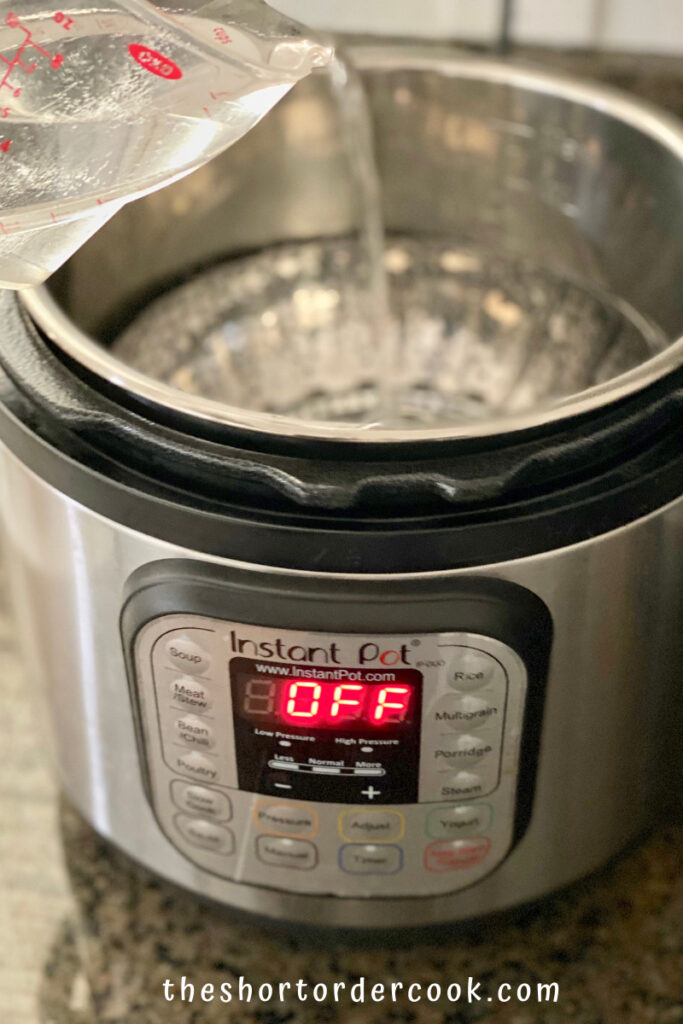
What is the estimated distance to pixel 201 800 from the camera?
0.66 m

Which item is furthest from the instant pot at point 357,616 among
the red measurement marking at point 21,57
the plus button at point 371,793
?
the red measurement marking at point 21,57

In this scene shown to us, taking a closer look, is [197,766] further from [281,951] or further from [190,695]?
[281,951]

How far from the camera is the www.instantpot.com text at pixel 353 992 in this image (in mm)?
722

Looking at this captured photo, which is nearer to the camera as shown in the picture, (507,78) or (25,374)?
(25,374)

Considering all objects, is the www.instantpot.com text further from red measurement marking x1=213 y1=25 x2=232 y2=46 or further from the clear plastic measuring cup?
red measurement marking x1=213 y1=25 x2=232 y2=46

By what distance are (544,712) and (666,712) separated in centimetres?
11

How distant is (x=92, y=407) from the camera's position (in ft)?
1.98

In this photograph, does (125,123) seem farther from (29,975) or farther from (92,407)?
(29,975)

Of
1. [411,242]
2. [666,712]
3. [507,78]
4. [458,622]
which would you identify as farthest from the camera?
[411,242]

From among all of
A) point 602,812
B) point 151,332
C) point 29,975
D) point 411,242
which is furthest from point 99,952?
point 411,242

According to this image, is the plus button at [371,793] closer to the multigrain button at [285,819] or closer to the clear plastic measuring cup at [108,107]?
the multigrain button at [285,819]

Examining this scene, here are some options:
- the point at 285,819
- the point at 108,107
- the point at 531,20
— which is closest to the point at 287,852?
the point at 285,819

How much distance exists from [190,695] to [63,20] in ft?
1.20

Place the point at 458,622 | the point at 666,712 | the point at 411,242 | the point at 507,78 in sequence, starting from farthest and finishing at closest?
the point at 411,242
the point at 507,78
the point at 666,712
the point at 458,622
